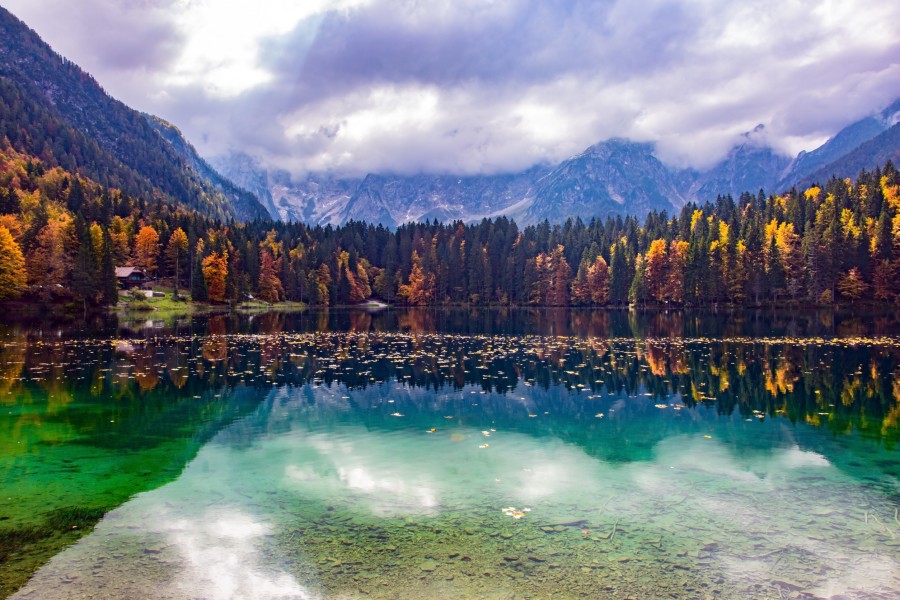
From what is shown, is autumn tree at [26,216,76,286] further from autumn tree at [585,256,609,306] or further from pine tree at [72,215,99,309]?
autumn tree at [585,256,609,306]

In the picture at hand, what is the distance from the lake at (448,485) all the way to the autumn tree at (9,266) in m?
89.3

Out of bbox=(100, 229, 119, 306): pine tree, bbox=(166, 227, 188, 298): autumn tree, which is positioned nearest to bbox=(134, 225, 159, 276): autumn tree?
bbox=(166, 227, 188, 298): autumn tree

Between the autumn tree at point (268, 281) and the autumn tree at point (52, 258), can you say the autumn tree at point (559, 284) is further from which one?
the autumn tree at point (52, 258)

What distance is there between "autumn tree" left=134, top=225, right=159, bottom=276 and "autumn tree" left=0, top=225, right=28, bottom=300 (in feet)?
142

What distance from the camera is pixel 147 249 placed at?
5984 inches

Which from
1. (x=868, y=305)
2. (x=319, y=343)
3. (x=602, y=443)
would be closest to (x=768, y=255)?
(x=868, y=305)

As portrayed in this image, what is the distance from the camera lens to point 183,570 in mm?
10891

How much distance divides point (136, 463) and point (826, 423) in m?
27.0

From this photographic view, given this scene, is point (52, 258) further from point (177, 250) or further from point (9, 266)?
point (177, 250)

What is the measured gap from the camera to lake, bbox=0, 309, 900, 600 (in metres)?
10.7

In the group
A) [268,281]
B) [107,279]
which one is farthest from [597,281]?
[107,279]

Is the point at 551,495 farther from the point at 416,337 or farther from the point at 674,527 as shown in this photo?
the point at 416,337

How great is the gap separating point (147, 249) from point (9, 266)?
49.0 metres

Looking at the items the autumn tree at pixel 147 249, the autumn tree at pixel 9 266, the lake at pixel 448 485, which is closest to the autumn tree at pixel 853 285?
the lake at pixel 448 485
